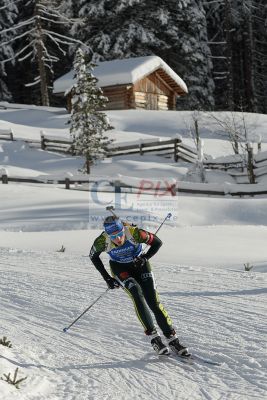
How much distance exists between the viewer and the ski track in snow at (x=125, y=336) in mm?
5434

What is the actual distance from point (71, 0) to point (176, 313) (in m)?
39.0

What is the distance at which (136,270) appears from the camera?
6617mm

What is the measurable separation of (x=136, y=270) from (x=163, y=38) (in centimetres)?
3908

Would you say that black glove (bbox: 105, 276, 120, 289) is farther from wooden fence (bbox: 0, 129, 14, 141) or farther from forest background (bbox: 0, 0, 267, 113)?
forest background (bbox: 0, 0, 267, 113)

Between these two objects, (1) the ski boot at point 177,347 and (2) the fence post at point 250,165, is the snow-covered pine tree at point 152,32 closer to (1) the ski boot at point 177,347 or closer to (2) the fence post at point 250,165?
(2) the fence post at point 250,165

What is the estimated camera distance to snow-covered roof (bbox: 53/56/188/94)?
34906 mm

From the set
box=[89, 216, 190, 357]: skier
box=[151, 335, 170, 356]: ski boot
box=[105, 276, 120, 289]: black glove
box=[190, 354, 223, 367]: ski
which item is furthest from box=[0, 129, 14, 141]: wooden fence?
box=[190, 354, 223, 367]: ski

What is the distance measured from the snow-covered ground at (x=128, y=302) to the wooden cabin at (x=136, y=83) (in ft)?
58.7

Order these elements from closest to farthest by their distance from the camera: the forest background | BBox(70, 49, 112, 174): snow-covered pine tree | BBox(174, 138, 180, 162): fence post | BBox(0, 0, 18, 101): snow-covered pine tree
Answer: BBox(70, 49, 112, 174): snow-covered pine tree
BBox(174, 138, 180, 162): fence post
the forest background
BBox(0, 0, 18, 101): snow-covered pine tree

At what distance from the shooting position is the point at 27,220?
52.4 ft

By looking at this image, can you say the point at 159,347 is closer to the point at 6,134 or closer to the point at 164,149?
the point at 164,149

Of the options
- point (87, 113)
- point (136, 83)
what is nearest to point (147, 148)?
point (87, 113)

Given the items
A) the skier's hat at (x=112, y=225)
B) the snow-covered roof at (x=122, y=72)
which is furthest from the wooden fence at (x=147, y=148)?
the skier's hat at (x=112, y=225)

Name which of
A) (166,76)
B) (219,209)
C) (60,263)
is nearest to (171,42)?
(166,76)
